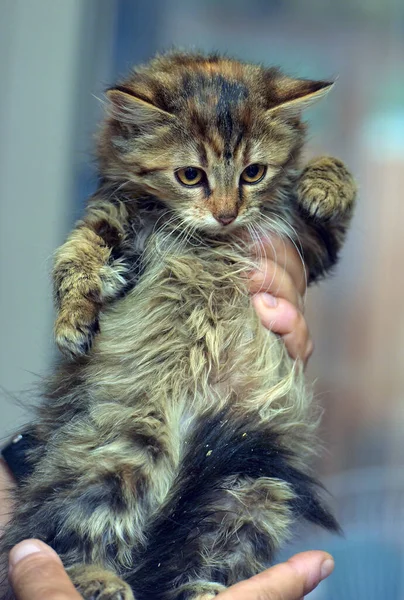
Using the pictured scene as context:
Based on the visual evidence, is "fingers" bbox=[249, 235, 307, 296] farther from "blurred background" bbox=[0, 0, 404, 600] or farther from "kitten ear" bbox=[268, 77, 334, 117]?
"blurred background" bbox=[0, 0, 404, 600]

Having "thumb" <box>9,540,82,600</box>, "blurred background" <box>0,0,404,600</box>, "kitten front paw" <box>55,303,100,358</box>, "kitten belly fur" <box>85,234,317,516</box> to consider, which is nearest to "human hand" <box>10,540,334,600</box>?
"thumb" <box>9,540,82,600</box>

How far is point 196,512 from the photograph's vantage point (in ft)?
4.25

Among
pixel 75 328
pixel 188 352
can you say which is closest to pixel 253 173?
pixel 188 352

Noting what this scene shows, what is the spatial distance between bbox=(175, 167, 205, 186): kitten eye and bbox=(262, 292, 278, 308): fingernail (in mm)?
309

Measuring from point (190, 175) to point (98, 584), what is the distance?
863mm

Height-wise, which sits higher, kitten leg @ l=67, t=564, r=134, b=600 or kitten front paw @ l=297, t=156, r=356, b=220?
kitten front paw @ l=297, t=156, r=356, b=220

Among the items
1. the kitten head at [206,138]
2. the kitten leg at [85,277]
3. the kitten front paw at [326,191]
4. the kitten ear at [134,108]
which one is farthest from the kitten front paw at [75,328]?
the kitten front paw at [326,191]

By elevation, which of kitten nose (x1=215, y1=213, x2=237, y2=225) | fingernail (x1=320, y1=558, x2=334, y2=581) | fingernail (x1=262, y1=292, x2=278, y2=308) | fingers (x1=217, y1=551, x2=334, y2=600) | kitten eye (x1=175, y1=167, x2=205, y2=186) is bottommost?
fingernail (x1=320, y1=558, x2=334, y2=581)

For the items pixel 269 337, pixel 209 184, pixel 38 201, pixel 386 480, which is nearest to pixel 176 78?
pixel 209 184

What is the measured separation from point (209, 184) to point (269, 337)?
0.37 metres

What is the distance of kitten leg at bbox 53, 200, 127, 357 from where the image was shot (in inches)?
54.1

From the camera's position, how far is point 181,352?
4.80ft

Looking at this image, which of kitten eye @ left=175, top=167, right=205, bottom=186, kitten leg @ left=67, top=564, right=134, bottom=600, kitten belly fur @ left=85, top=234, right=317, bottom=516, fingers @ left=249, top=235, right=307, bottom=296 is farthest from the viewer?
fingers @ left=249, top=235, right=307, bottom=296

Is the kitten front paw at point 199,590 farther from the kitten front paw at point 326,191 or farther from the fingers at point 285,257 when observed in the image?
the kitten front paw at point 326,191
